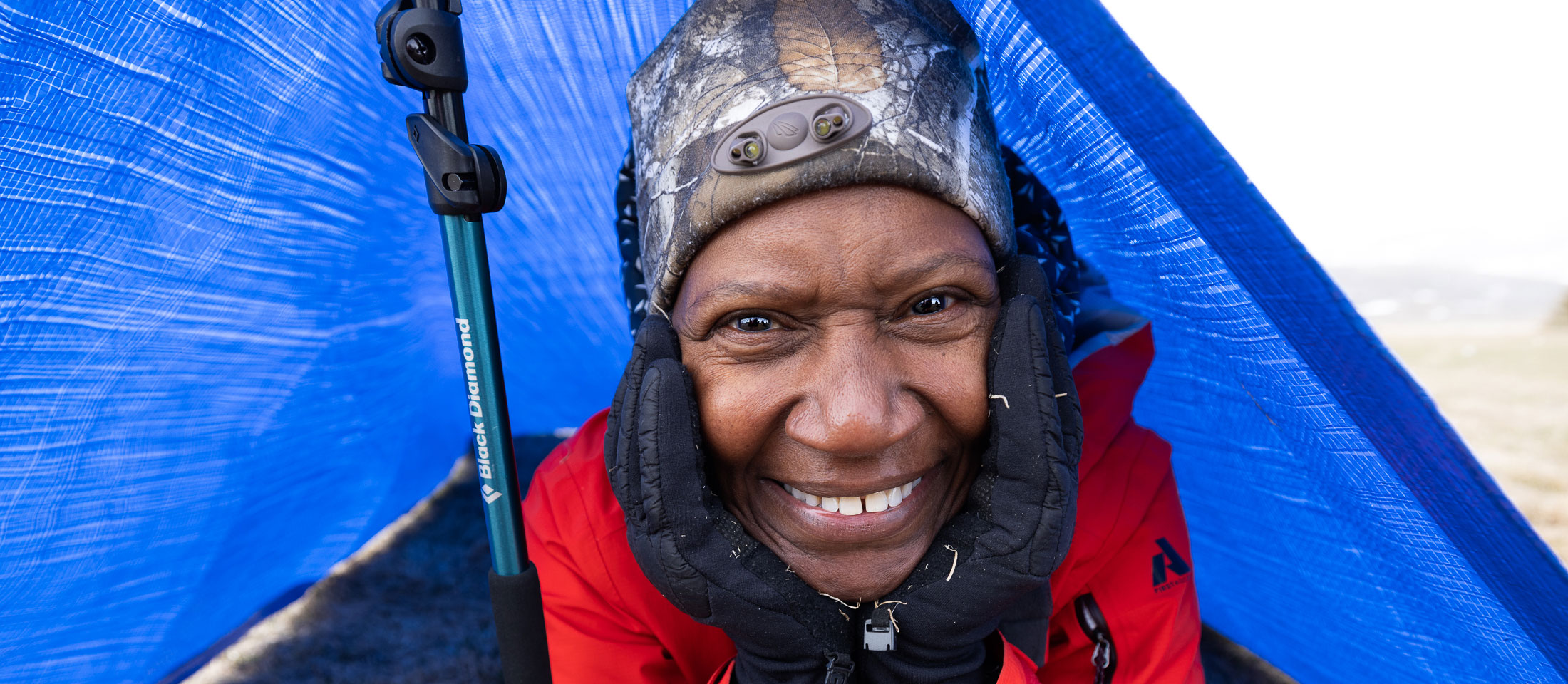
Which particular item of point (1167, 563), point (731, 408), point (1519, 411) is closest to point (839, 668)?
point (731, 408)

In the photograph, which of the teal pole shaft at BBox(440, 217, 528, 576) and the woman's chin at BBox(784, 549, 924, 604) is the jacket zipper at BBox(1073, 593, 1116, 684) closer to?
the woman's chin at BBox(784, 549, 924, 604)

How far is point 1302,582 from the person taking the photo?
1621mm

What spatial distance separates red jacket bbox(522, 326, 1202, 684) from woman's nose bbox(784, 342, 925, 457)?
0.50m

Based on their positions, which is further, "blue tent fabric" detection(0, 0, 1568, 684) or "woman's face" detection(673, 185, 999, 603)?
"woman's face" detection(673, 185, 999, 603)

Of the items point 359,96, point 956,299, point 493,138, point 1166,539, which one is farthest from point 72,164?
point 1166,539

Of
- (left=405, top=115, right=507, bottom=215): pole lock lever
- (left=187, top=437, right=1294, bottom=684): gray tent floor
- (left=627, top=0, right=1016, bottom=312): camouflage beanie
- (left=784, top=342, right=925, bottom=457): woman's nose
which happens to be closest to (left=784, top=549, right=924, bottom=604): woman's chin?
(left=784, top=342, right=925, bottom=457): woman's nose

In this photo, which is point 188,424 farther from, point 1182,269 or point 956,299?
point 1182,269

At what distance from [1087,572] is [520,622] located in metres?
0.90

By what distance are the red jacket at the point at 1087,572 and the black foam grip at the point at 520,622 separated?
0.28 meters

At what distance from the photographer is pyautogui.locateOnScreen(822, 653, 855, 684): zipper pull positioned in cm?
121

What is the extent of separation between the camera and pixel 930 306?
119cm

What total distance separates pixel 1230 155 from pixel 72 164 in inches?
57.5

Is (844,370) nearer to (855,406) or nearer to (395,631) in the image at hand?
(855,406)

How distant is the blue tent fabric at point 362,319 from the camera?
988mm
